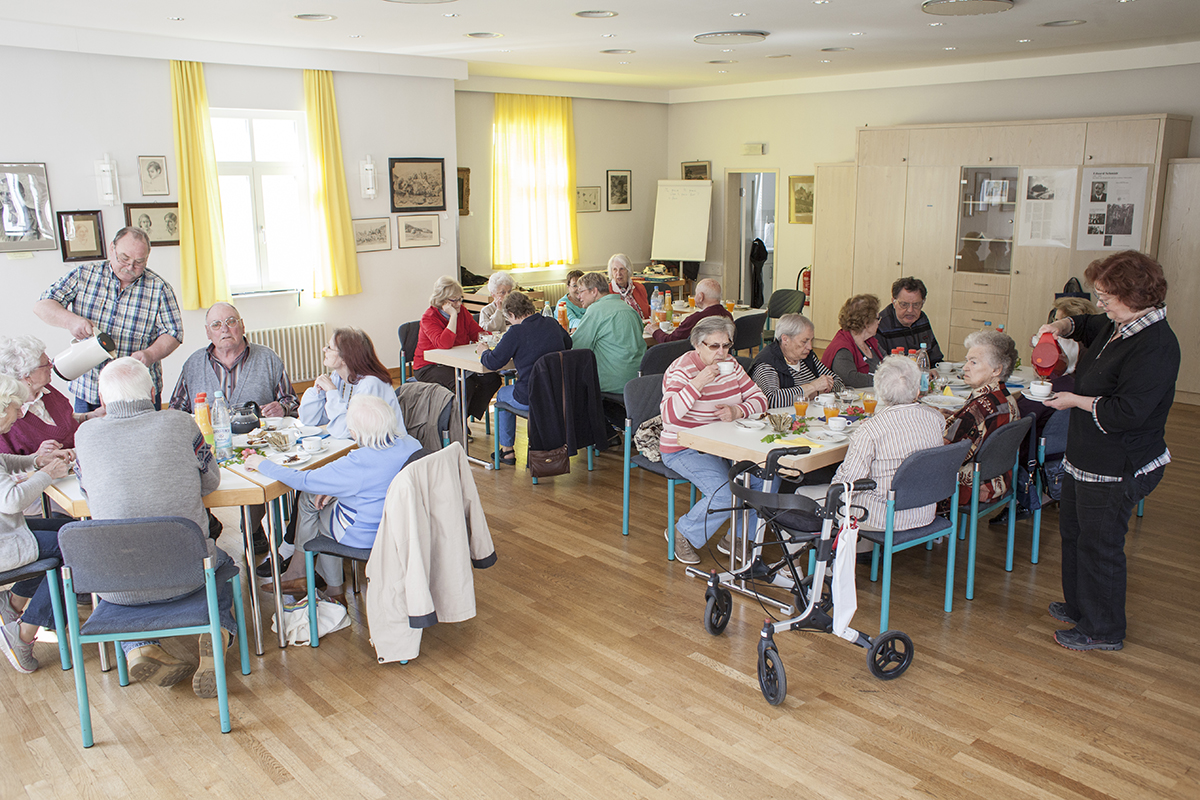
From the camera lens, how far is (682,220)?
11.9 m

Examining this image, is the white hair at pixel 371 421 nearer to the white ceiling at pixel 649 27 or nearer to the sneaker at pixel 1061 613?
the sneaker at pixel 1061 613

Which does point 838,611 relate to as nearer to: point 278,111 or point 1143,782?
point 1143,782

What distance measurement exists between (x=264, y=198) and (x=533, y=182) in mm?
3398

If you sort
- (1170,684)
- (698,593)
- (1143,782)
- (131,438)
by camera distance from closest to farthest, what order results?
(1143,782), (131,438), (1170,684), (698,593)

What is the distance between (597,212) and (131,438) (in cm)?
912

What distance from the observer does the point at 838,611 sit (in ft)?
11.0

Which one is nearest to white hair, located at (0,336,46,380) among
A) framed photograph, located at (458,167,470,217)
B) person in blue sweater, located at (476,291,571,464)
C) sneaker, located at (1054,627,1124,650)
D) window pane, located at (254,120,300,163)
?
person in blue sweater, located at (476,291,571,464)

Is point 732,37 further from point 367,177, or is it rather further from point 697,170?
point 697,170

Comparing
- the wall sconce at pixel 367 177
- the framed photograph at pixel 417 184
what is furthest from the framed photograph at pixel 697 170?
the wall sconce at pixel 367 177

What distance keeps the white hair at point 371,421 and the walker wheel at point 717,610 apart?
1.51 meters

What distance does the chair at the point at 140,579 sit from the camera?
117 inches

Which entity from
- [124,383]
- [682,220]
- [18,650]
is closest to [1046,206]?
[682,220]

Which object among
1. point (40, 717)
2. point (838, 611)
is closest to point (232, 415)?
point (40, 717)

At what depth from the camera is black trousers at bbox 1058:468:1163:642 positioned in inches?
144
